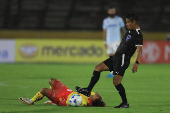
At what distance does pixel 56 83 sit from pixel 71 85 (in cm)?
422

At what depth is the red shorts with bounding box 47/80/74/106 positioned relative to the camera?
24.0 feet

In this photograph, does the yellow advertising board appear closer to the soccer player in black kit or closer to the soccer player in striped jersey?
the soccer player in black kit

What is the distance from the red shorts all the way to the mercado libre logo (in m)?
14.8

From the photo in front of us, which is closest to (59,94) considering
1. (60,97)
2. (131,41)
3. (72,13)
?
(60,97)

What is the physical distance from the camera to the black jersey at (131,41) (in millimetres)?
7469

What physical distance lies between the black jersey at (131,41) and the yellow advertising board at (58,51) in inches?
582

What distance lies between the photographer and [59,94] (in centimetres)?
740

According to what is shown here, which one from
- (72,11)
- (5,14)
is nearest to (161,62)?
(72,11)

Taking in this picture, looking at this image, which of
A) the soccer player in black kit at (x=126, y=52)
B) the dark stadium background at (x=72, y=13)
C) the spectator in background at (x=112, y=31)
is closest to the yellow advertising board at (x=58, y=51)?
the dark stadium background at (x=72, y=13)

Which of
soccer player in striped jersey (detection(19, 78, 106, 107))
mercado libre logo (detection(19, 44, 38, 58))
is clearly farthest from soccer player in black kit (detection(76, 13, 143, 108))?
mercado libre logo (detection(19, 44, 38, 58))

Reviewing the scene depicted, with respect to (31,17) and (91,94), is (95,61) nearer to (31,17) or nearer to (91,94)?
(31,17)

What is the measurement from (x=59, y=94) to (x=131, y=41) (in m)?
1.57

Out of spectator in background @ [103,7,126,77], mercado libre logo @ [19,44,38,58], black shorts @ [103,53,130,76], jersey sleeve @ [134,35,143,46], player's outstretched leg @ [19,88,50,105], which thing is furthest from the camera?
mercado libre logo @ [19,44,38,58]

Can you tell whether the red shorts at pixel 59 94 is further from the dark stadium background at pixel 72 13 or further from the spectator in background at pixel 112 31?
the dark stadium background at pixel 72 13
